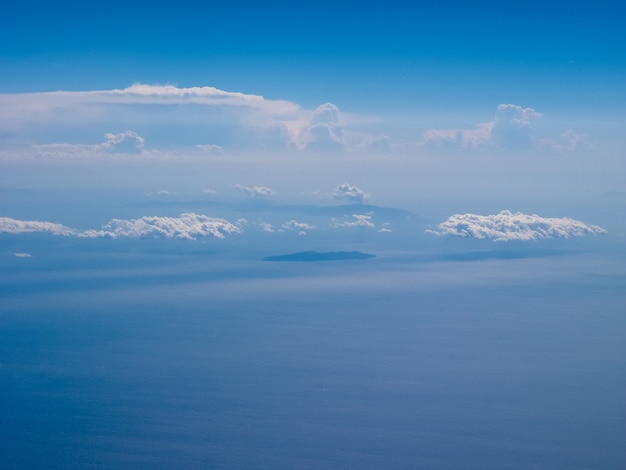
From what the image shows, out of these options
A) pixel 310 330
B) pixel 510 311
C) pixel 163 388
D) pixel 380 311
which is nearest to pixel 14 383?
pixel 163 388

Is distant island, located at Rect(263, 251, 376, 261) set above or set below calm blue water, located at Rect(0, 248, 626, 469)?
above

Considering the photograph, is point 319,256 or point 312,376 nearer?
point 312,376

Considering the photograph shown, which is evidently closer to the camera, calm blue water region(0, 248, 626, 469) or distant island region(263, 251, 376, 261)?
calm blue water region(0, 248, 626, 469)

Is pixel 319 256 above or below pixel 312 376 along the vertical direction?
above

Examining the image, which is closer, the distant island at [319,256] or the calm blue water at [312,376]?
the calm blue water at [312,376]

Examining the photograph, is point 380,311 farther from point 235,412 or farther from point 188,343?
point 235,412
